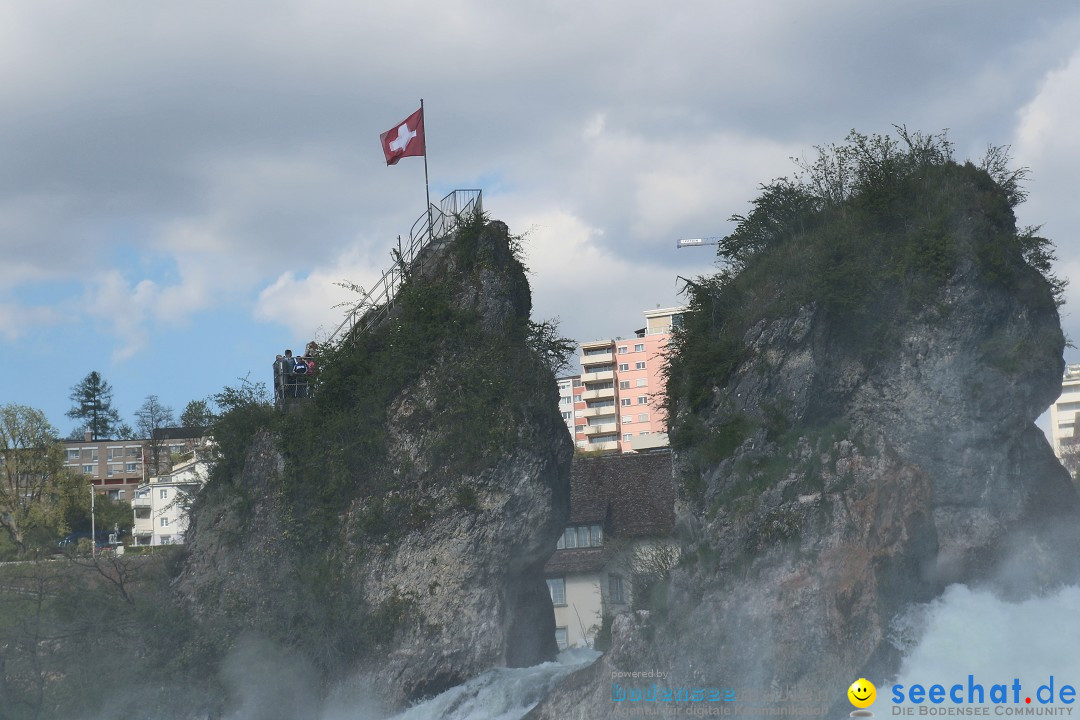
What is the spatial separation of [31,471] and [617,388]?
228 ft

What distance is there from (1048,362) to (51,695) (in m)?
30.5

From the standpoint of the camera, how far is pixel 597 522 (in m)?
55.6

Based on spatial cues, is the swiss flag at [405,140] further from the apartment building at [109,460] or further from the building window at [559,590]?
the apartment building at [109,460]

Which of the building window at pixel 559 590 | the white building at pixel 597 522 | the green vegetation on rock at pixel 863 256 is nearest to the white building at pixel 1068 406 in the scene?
the white building at pixel 597 522

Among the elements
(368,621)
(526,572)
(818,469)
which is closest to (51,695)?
(368,621)

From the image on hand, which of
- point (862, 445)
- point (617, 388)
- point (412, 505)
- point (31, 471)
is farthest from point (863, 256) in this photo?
point (617, 388)

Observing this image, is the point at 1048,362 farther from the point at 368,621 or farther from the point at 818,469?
the point at 368,621

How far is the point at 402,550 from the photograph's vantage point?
34562 mm

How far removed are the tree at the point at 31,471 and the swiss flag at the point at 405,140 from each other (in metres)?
51.5

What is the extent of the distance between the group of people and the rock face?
128cm

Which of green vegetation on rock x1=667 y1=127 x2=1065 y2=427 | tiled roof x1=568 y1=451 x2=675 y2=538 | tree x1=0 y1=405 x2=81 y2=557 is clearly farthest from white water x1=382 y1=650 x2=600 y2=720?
tree x1=0 y1=405 x2=81 y2=557

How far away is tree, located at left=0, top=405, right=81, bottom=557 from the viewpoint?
267ft

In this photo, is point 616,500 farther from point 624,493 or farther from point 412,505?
point 412,505

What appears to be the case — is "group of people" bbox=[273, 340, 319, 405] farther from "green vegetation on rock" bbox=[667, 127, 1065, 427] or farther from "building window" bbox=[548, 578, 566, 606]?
"building window" bbox=[548, 578, 566, 606]
